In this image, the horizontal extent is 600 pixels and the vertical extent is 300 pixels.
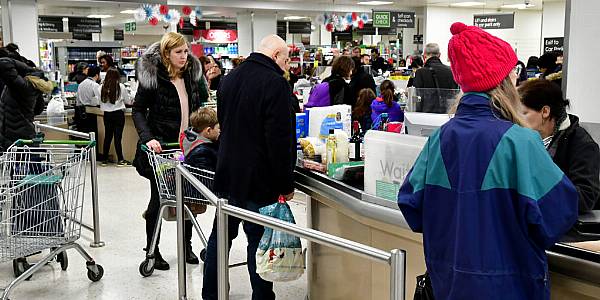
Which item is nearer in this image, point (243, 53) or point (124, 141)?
point (124, 141)

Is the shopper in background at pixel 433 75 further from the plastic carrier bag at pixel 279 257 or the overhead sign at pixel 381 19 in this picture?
the overhead sign at pixel 381 19

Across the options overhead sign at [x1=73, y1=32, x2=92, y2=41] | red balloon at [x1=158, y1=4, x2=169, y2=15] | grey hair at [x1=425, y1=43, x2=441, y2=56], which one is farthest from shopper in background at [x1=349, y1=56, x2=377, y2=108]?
overhead sign at [x1=73, y1=32, x2=92, y2=41]

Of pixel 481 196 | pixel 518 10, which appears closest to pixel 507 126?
pixel 481 196

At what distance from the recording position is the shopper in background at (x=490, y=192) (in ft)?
5.81

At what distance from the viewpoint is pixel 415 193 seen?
2002 millimetres

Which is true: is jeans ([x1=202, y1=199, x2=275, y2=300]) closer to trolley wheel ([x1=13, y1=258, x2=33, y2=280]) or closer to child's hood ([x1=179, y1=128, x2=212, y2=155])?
child's hood ([x1=179, y1=128, x2=212, y2=155])

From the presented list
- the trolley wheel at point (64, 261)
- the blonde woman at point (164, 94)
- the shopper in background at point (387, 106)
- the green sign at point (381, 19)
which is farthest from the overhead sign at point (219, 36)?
the blonde woman at point (164, 94)

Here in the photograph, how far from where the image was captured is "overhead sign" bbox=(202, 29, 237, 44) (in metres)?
26.2

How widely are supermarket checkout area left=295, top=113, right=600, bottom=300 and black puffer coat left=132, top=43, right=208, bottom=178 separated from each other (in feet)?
4.34

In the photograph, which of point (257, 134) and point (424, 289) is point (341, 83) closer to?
point (257, 134)

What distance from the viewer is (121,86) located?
10.3 m

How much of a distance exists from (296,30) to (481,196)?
25086 millimetres

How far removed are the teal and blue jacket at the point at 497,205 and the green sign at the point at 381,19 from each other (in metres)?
18.3

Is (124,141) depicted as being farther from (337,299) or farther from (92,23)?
(92,23)
